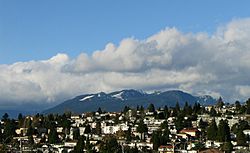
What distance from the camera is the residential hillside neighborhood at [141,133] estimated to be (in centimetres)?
8888

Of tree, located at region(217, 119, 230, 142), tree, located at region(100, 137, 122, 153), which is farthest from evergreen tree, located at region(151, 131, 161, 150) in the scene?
tree, located at region(217, 119, 230, 142)

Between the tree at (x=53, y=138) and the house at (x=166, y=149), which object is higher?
the tree at (x=53, y=138)

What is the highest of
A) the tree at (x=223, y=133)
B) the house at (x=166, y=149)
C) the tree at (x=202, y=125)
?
the tree at (x=202, y=125)

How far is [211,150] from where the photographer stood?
3155 inches

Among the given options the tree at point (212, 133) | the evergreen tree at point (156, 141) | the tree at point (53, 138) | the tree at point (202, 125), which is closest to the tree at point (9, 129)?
the tree at point (53, 138)

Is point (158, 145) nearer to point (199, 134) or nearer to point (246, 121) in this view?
point (199, 134)

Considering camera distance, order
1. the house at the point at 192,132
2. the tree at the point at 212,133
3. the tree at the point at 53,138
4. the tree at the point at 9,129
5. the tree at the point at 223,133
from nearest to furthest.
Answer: the tree at the point at 223,133 < the tree at the point at 212,133 < the tree at the point at 53,138 < the house at the point at 192,132 < the tree at the point at 9,129

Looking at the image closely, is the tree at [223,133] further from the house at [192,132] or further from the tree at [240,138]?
the house at [192,132]

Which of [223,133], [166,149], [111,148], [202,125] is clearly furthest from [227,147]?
[202,125]

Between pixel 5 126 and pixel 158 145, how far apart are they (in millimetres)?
Answer: 38936

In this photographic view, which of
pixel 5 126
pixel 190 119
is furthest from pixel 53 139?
pixel 190 119

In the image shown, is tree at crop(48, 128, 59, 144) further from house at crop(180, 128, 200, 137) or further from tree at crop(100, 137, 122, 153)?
house at crop(180, 128, 200, 137)

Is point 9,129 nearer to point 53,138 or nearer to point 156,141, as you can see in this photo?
point 53,138

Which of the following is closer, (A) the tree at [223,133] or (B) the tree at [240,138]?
(B) the tree at [240,138]
